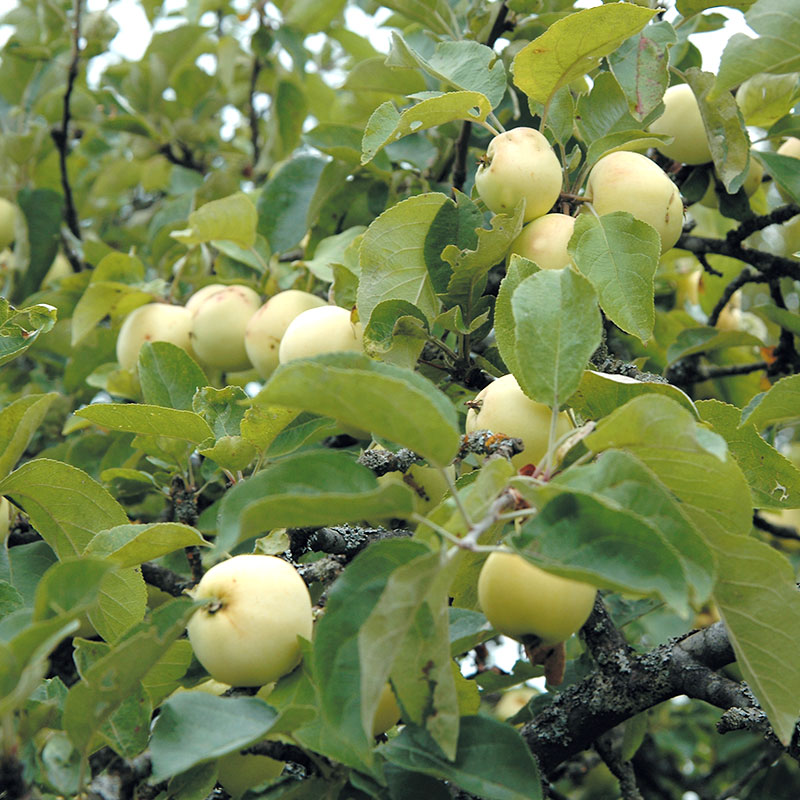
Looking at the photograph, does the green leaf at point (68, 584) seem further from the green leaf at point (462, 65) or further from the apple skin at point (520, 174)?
the green leaf at point (462, 65)

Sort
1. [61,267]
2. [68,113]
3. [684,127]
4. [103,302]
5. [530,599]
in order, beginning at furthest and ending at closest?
1. [61,267]
2. [68,113]
3. [103,302]
4. [684,127]
5. [530,599]

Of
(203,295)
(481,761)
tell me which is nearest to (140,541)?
(481,761)

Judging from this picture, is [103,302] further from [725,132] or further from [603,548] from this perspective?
[603,548]

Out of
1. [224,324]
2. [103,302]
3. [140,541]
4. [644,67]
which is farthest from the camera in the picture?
[103,302]

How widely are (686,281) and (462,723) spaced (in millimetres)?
1521

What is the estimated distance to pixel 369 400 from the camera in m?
0.63

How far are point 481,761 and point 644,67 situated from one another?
834 mm

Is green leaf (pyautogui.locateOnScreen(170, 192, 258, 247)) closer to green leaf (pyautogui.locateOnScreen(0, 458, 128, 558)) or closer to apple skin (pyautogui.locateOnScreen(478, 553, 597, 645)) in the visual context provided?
green leaf (pyautogui.locateOnScreen(0, 458, 128, 558))

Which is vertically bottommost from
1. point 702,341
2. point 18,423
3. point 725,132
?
point 702,341

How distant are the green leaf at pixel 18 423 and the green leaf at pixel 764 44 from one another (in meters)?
0.84

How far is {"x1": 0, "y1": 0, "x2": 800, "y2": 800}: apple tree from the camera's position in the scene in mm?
669

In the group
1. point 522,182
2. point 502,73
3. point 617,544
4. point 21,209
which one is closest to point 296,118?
point 21,209

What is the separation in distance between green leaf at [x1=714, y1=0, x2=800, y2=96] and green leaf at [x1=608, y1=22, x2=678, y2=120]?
0.07 m

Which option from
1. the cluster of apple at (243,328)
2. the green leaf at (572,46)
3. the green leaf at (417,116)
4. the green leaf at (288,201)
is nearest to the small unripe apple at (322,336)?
the cluster of apple at (243,328)
